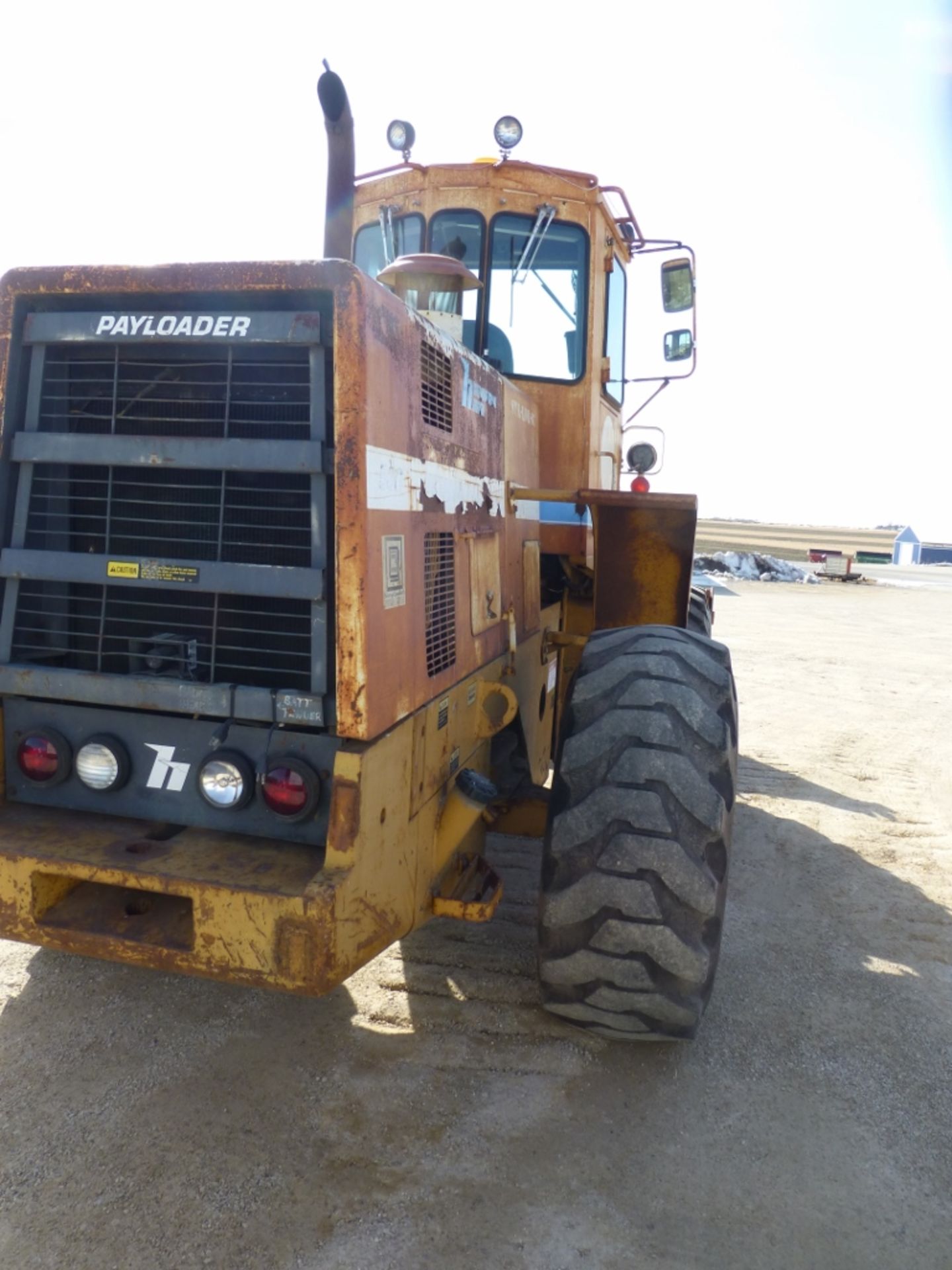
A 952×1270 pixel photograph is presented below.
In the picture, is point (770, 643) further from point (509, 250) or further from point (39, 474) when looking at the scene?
point (39, 474)

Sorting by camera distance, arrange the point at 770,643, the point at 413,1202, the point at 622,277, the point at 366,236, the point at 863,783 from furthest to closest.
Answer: the point at 770,643 < the point at 863,783 < the point at 622,277 < the point at 366,236 < the point at 413,1202

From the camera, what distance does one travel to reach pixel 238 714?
2.68m

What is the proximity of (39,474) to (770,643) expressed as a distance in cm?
1189

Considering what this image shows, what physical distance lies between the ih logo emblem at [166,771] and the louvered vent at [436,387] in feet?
4.22

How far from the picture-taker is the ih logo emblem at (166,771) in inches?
111

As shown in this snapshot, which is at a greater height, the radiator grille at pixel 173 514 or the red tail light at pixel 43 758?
the radiator grille at pixel 173 514

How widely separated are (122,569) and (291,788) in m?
0.81

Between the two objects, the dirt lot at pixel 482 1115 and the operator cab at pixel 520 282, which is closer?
the dirt lot at pixel 482 1115

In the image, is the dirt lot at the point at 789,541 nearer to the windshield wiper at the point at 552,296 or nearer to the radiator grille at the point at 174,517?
the windshield wiper at the point at 552,296

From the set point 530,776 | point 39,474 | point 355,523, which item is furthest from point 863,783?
point 39,474

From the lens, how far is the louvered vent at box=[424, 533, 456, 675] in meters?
3.00

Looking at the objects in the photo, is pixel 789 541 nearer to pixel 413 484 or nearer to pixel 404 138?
pixel 404 138

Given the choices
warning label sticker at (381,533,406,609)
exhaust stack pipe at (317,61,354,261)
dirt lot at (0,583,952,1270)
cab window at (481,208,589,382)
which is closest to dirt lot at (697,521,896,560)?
cab window at (481,208,589,382)

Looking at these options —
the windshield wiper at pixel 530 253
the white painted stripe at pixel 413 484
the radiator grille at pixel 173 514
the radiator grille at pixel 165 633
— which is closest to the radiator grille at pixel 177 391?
the radiator grille at pixel 173 514
